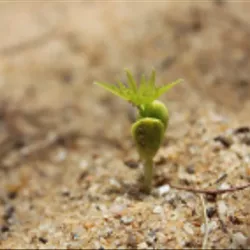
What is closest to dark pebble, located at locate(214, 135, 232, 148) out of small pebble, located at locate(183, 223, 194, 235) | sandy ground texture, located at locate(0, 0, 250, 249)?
sandy ground texture, located at locate(0, 0, 250, 249)

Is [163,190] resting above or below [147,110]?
below

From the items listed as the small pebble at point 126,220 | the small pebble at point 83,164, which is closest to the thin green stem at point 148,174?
the small pebble at point 126,220

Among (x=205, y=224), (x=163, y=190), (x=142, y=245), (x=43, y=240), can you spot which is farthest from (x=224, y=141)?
(x=43, y=240)

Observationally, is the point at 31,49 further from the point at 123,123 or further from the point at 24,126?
the point at 123,123

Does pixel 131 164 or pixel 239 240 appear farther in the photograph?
pixel 131 164

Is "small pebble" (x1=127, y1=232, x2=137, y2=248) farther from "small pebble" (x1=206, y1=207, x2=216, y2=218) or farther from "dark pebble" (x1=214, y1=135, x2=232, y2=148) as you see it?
"dark pebble" (x1=214, y1=135, x2=232, y2=148)

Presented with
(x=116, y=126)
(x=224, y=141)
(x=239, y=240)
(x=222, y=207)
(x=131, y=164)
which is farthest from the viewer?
(x=116, y=126)

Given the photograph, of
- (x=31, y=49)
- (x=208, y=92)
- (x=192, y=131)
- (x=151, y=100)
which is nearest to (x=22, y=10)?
(x=31, y=49)

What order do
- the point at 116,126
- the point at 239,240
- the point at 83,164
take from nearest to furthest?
the point at 239,240 < the point at 83,164 < the point at 116,126

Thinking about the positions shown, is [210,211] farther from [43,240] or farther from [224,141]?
[43,240]
